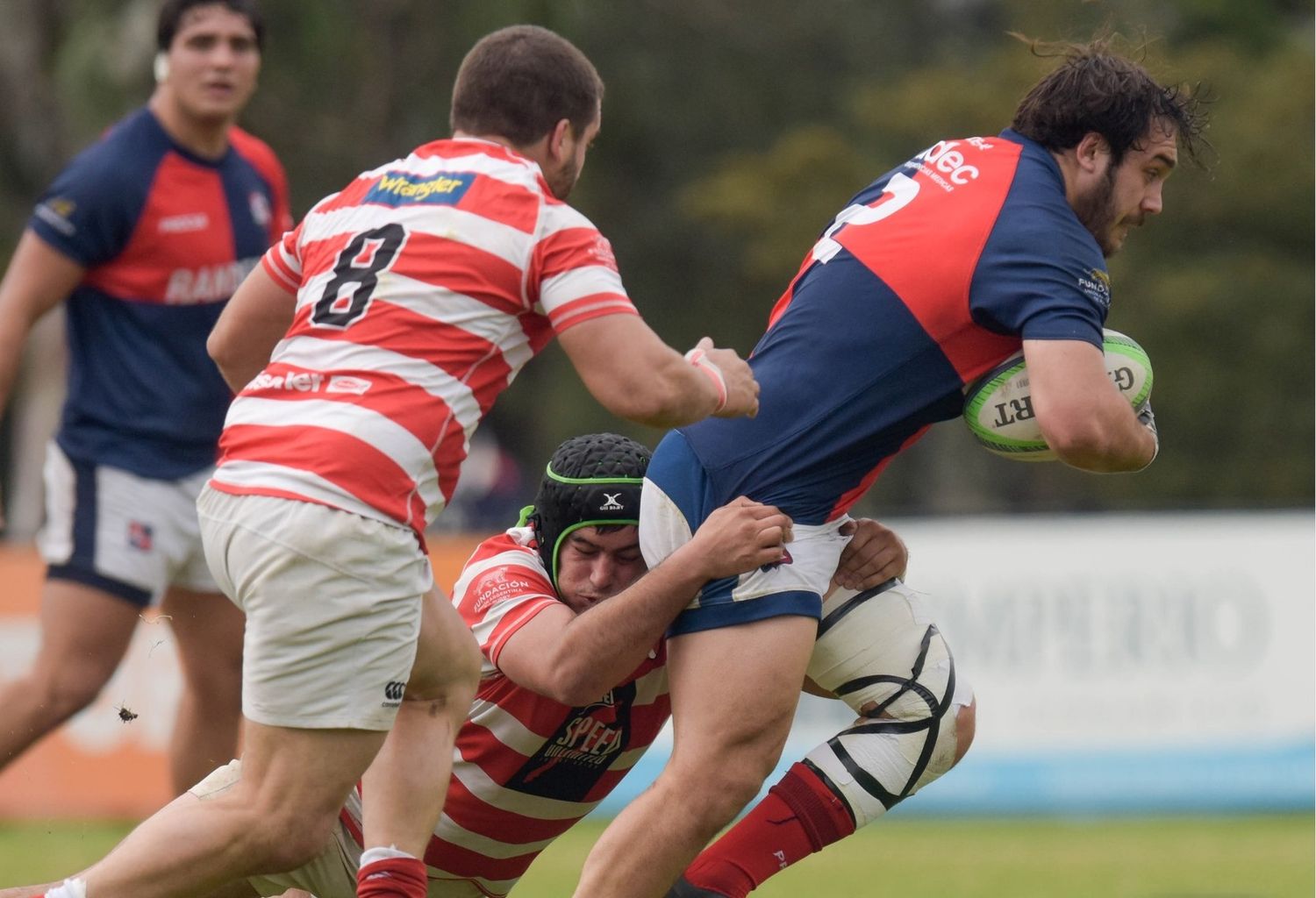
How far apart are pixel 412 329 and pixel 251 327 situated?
651mm

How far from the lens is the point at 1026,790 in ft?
32.0

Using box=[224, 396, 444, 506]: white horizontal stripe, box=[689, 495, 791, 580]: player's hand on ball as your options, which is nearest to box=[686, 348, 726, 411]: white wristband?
box=[689, 495, 791, 580]: player's hand on ball

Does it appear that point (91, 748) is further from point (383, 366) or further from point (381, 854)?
point (383, 366)

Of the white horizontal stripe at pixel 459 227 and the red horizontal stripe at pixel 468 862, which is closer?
the white horizontal stripe at pixel 459 227

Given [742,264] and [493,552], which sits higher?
[742,264]

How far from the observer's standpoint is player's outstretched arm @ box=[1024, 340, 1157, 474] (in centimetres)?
379

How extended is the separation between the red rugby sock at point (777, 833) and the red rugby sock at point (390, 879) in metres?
0.64

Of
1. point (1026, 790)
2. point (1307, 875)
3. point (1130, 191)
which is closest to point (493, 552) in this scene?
point (1130, 191)

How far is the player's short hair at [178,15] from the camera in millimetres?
6082

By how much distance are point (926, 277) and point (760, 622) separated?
80cm

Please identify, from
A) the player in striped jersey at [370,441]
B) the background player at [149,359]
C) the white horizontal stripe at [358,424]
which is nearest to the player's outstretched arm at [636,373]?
the player in striped jersey at [370,441]

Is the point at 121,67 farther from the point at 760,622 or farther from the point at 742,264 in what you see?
the point at 760,622

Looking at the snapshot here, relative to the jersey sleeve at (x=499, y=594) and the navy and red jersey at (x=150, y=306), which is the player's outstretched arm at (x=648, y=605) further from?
the navy and red jersey at (x=150, y=306)

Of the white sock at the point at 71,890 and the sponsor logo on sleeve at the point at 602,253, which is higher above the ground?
the sponsor logo on sleeve at the point at 602,253
